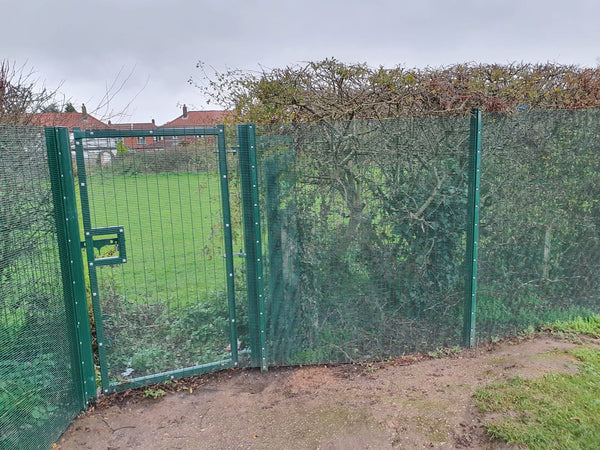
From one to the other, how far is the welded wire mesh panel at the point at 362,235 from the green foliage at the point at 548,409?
915 millimetres

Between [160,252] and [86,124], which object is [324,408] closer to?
[160,252]

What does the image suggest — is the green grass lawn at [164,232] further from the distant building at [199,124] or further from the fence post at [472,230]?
the fence post at [472,230]

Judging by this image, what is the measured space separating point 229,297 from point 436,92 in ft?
8.35

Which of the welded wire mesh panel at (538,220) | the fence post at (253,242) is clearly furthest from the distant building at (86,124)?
the welded wire mesh panel at (538,220)

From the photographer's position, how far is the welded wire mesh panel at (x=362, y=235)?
377 cm

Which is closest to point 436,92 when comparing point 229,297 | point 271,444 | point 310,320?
point 310,320

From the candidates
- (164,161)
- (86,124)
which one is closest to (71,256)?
(164,161)

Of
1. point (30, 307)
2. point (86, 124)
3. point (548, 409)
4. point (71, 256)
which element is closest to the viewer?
point (30, 307)

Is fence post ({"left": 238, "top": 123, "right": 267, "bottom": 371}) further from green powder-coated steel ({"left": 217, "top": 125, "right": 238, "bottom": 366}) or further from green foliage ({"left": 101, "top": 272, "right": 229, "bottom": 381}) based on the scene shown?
green foliage ({"left": 101, "top": 272, "right": 229, "bottom": 381})

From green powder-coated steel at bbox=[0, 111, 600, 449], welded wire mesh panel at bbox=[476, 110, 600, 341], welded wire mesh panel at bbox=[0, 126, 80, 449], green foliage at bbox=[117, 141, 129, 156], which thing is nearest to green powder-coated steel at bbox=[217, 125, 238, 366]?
green powder-coated steel at bbox=[0, 111, 600, 449]

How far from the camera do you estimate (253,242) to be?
3.76 m

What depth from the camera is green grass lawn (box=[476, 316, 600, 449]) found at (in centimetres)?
279

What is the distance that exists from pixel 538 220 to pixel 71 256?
13.6 ft

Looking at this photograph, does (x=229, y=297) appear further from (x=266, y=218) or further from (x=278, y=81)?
(x=278, y=81)
